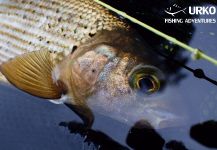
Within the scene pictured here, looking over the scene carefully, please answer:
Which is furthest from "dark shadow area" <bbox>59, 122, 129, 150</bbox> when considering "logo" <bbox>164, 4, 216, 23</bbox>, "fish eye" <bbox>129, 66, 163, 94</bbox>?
"logo" <bbox>164, 4, 216, 23</bbox>

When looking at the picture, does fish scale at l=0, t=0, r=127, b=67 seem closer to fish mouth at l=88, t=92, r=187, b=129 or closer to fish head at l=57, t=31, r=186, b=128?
fish head at l=57, t=31, r=186, b=128

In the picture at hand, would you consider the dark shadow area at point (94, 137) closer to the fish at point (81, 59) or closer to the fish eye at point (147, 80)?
the fish at point (81, 59)

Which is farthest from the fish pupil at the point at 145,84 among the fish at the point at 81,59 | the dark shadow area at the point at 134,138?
the dark shadow area at the point at 134,138

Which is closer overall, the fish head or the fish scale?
the fish head

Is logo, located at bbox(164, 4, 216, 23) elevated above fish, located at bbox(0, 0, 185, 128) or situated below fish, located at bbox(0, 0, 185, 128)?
above

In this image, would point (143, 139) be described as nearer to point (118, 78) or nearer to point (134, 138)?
point (134, 138)

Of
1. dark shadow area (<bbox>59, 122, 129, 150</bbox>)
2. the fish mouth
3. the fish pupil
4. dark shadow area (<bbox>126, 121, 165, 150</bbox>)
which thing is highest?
the fish pupil
